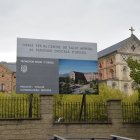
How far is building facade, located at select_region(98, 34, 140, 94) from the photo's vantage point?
6394 centimetres

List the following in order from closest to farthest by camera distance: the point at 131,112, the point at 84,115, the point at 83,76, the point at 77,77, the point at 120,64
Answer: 1. the point at 84,115
2. the point at 77,77
3. the point at 83,76
4. the point at 131,112
5. the point at 120,64

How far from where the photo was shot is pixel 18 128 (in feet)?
60.3

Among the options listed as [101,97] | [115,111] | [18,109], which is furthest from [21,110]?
[101,97]

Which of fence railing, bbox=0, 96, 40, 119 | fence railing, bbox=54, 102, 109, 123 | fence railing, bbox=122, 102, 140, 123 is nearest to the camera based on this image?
fence railing, bbox=0, 96, 40, 119

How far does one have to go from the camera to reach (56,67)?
2059 cm

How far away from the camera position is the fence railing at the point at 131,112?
21.0 metres

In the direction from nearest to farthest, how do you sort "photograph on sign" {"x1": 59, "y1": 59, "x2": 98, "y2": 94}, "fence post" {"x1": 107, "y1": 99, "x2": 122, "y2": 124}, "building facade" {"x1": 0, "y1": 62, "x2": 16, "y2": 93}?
"fence post" {"x1": 107, "y1": 99, "x2": 122, "y2": 124} < "photograph on sign" {"x1": 59, "y1": 59, "x2": 98, "y2": 94} < "building facade" {"x1": 0, "y1": 62, "x2": 16, "y2": 93}

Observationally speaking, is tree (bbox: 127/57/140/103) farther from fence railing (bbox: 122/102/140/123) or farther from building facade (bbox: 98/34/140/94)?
building facade (bbox: 98/34/140/94)

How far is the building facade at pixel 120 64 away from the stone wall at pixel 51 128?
42700 mm

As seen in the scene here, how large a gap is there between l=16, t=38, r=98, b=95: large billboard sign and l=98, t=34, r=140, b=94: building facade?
137ft

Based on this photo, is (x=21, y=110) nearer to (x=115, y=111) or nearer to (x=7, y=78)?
(x=115, y=111)

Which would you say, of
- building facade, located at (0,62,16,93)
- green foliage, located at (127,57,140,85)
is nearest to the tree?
green foliage, located at (127,57,140,85)

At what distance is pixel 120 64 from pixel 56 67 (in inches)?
1781

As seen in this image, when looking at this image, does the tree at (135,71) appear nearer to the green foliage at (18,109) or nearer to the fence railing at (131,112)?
the fence railing at (131,112)
